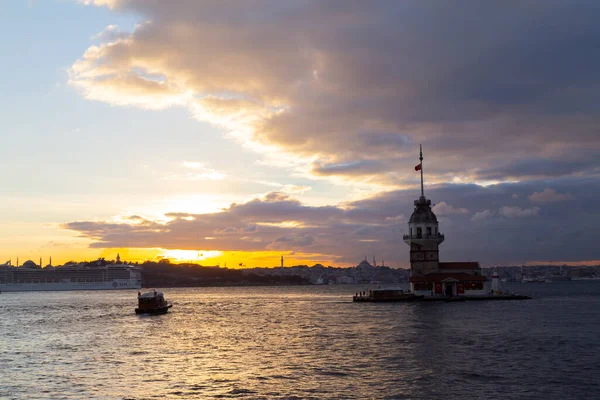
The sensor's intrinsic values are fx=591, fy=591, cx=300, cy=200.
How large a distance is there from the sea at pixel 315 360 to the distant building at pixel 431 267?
34540mm

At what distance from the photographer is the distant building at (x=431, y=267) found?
11106cm

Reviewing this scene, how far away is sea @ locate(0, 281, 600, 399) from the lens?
33844mm

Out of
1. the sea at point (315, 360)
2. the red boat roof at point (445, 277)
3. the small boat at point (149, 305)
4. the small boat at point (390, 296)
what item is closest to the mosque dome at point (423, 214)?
the red boat roof at point (445, 277)

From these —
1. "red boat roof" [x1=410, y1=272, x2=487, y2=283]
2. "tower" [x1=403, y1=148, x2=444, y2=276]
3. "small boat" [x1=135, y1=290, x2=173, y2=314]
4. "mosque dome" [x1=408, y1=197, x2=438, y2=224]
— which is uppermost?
"mosque dome" [x1=408, y1=197, x2=438, y2=224]

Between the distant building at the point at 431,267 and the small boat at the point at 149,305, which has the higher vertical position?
the distant building at the point at 431,267

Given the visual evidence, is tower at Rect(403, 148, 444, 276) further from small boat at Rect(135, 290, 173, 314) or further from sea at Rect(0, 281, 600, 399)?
small boat at Rect(135, 290, 173, 314)

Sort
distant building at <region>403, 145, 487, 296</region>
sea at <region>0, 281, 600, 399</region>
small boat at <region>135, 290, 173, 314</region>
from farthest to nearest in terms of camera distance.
Answer: distant building at <region>403, 145, 487, 296</region>, small boat at <region>135, 290, 173, 314</region>, sea at <region>0, 281, 600, 399</region>

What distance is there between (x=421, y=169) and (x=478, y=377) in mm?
88730

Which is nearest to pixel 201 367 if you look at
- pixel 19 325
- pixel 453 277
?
pixel 19 325

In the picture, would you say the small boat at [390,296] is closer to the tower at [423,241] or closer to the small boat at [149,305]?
the tower at [423,241]

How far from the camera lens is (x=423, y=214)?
118562mm

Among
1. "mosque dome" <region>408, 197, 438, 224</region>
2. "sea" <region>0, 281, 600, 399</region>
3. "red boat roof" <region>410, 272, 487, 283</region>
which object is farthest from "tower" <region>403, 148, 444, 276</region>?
"sea" <region>0, 281, 600, 399</region>

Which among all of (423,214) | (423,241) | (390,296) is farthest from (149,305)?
(423,214)

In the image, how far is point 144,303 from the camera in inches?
3979
